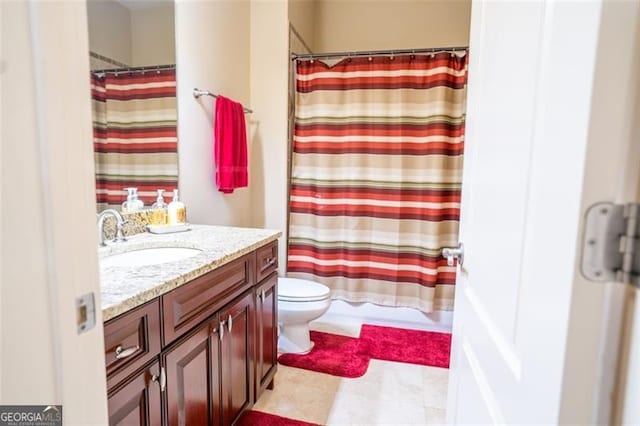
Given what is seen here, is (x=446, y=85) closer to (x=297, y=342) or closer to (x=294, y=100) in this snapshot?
(x=294, y=100)

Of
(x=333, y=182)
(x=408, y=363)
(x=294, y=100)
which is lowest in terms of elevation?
(x=408, y=363)

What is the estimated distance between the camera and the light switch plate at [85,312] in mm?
544

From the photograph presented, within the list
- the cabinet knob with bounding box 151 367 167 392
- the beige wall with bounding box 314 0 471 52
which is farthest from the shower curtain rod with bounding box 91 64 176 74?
the beige wall with bounding box 314 0 471 52

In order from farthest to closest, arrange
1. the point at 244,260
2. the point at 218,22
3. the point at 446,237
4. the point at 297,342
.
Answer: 1. the point at 446,237
2. the point at 297,342
3. the point at 218,22
4. the point at 244,260

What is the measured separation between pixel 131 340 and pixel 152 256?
0.64 meters

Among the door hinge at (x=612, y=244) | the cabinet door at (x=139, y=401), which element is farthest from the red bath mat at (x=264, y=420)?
the door hinge at (x=612, y=244)

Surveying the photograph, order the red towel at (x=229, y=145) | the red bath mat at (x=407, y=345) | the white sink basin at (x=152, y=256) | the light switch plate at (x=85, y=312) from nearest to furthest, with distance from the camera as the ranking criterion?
the light switch plate at (x=85, y=312) → the white sink basin at (x=152, y=256) → the red towel at (x=229, y=145) → the red bath mat at (x=407, y=345)

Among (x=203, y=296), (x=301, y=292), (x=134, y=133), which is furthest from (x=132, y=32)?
(x=301, y=292)

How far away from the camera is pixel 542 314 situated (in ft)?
1.62

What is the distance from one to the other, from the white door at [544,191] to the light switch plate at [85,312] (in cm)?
70

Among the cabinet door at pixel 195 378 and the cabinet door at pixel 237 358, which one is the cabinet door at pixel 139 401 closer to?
the cabinet door at pixel 195 378

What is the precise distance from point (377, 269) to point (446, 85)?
138 cm

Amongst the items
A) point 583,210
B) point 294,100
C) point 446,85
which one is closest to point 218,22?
point 294,100

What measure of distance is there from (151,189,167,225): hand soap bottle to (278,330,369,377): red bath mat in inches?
44.8
